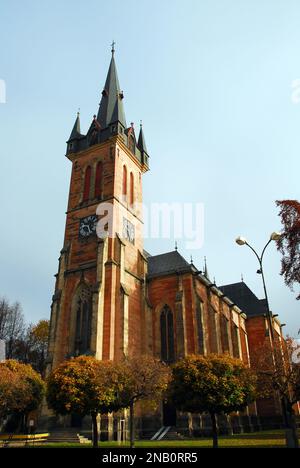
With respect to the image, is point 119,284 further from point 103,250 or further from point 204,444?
point 204,444

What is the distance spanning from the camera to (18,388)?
2789 cm

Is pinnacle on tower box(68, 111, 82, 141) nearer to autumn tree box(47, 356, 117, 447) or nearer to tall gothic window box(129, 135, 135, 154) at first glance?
tall gothic window box(129, 135, 135, 154)

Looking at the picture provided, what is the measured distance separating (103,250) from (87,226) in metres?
4.95

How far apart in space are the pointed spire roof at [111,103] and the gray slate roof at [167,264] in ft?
53.2

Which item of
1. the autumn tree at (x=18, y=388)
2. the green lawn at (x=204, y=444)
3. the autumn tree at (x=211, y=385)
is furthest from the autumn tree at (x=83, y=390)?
the autumn tree at (x=18, y=388)

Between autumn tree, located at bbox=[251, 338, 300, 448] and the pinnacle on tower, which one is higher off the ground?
the pinnacle on tower

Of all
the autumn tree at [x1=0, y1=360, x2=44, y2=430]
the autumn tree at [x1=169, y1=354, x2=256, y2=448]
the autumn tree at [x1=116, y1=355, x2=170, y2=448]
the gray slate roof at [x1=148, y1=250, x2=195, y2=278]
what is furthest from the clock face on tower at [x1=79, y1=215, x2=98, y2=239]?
the autumn tree at [x1=169, y1=354, x2=256, y2=448]

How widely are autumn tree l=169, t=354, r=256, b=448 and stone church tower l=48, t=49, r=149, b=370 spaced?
853 centimetres

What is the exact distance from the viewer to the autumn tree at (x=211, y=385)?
22.2m

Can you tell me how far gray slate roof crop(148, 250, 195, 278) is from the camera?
37.8 metres

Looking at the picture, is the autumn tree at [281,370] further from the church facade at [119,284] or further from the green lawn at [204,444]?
the church facade at [119,284]

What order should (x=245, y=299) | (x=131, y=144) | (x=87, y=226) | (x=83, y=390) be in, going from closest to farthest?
(x=83, y=390)
(x=87, y=226)
(x=131, y=144)
(x=245, y=299)

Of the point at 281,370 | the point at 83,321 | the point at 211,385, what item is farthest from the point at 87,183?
the point at 281,370
